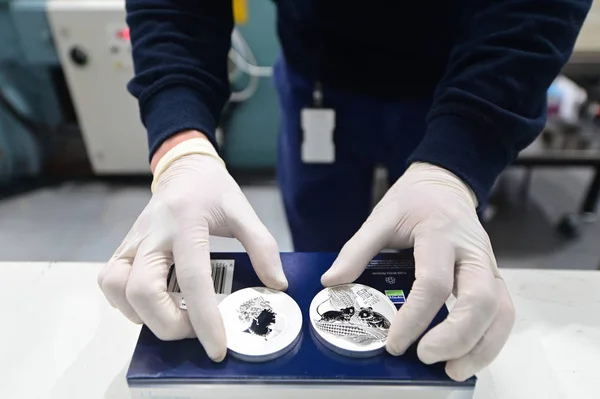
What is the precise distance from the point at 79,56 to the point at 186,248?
1513 mm

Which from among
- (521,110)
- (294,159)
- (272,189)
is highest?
(521,110)

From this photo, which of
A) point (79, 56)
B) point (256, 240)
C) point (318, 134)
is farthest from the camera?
point (79, 56)

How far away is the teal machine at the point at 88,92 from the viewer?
1695 mm

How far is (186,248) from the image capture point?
1.71ft

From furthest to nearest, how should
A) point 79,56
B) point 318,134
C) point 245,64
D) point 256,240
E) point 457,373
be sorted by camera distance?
1. point 245,64
2. point 79,56
3. point 318,134
4. point 256,240
5. point 457,373

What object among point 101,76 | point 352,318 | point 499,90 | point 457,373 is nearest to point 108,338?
point 352,318

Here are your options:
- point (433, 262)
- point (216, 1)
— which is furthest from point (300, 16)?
point (433, 262)

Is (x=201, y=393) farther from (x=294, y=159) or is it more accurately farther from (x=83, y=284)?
(x=294, y=159)

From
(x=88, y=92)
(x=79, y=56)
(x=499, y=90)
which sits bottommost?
(x=88, y=92)

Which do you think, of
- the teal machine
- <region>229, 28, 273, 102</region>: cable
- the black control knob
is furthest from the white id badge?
the black control knob

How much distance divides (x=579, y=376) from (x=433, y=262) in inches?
9.4

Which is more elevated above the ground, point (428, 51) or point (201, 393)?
point (428, 51)

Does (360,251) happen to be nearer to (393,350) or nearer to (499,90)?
(393,350)

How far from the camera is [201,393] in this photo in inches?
17.6
